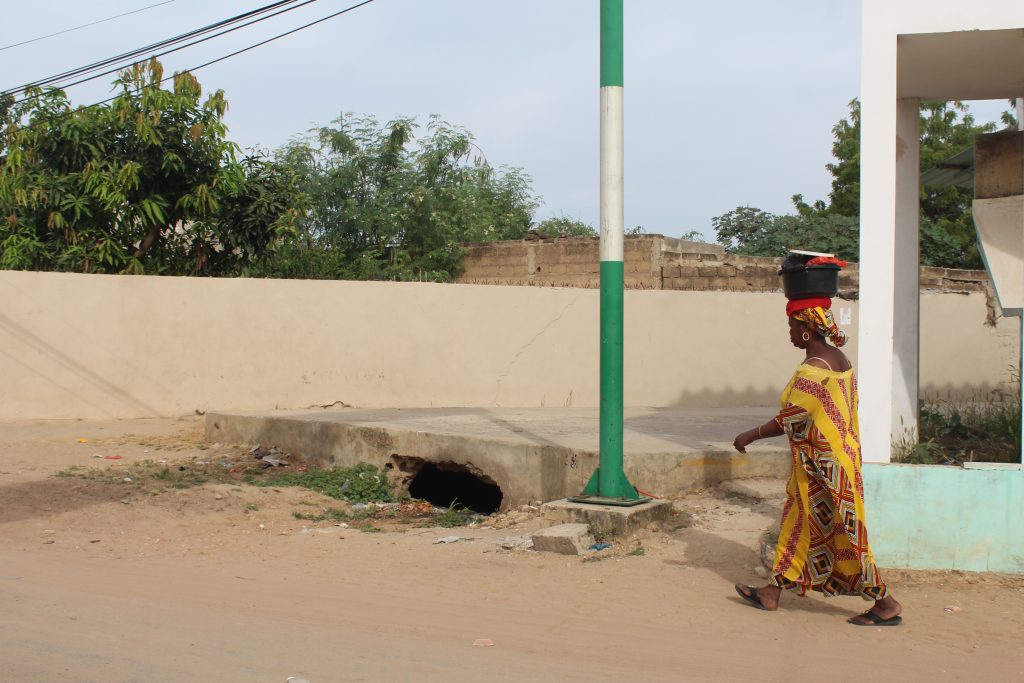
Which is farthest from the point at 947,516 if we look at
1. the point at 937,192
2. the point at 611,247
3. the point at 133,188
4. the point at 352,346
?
the point at 937,192

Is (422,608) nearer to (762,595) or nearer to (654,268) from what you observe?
(762,595)

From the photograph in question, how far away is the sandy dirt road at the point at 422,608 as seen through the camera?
3.91 m

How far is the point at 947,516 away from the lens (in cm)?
523

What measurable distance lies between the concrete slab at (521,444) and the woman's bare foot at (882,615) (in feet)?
9.02

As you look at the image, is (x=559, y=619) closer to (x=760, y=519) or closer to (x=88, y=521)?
(x=760, y=519)

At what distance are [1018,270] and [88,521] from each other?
20.9ft

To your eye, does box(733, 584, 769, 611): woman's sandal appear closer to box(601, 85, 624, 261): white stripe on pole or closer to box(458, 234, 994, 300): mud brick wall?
box(601, 85, 624, 261): white stripe on pole

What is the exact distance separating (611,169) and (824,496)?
2.60m

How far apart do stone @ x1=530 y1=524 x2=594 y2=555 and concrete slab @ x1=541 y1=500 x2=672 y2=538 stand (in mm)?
107

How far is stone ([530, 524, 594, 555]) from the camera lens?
5902 millimetres

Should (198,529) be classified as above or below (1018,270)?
below

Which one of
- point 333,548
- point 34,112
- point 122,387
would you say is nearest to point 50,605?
point 333,548

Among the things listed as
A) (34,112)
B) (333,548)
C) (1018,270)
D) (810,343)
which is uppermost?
(34,112)

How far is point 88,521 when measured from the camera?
6.75 m
